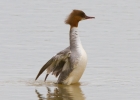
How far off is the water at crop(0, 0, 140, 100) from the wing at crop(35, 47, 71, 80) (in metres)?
0.25

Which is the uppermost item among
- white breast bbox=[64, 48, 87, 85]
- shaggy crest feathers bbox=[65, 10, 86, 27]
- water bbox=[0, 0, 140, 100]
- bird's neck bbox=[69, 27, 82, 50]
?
shaggy crest feathers bbox=[65, 10, 86, 27]

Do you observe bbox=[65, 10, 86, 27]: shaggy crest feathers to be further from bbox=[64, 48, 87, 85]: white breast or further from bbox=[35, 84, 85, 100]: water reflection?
bbox=[35, 84, 85, 100]: water reflection

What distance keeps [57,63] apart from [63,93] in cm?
95

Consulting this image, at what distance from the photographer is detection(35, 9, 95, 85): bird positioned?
1248 cm

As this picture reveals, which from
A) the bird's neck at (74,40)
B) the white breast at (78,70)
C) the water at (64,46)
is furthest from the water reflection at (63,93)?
the bird's neck at (74,40)

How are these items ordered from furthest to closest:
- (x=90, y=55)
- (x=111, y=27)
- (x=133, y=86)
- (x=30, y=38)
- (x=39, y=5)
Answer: (x=39, y=5)
(x=111, y=27)
(x=30, y=38)
(x=90, y=55)
(x=133, y=86)

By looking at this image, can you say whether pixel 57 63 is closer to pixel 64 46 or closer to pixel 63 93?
pixel 63 93

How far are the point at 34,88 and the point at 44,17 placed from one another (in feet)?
27.2

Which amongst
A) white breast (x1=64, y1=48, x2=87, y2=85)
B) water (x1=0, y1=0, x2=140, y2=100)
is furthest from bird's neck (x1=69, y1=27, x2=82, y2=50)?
water (x1=0, y1=0, x2=140, y2=100)

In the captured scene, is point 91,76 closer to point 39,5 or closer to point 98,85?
point 98,85

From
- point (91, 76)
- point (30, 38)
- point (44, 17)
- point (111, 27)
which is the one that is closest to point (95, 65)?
point (91, 76)

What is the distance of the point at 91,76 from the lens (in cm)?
1311

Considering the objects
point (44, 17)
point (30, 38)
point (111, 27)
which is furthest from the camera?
point (44, 17)

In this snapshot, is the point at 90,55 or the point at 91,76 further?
the point at 90,55
